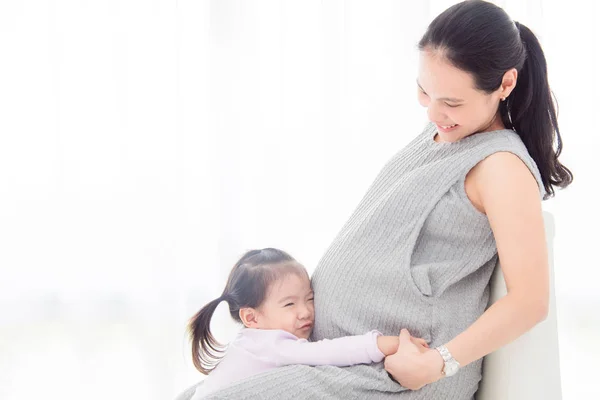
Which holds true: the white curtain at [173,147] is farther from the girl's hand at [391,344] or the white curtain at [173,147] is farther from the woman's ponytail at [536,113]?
the girl's hand at [391,344]

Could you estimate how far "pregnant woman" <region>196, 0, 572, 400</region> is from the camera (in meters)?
1.33

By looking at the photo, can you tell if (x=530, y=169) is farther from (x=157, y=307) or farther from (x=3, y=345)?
(x=3, y=345)

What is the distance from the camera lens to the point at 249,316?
1.55 m

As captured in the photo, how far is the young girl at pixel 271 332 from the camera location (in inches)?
55.1

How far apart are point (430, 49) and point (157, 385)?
6.31 ft

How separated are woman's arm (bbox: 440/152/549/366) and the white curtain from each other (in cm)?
144

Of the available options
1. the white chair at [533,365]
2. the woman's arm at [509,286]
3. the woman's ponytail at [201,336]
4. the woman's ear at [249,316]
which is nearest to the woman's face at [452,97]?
the woman's arm at [509,286]

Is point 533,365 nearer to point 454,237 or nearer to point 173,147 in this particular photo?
point 454,237

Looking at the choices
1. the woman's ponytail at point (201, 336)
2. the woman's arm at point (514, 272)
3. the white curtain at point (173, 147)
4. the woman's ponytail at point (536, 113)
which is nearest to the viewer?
the woman's arm at point (514, 272)

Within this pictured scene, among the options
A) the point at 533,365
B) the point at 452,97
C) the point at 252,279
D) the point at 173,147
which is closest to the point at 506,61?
the point at 452,97

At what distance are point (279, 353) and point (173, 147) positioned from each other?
1.54 metres

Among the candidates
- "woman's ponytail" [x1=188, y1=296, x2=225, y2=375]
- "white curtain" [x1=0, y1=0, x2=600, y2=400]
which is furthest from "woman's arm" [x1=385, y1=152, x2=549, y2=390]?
"white curtain" [x1=0, y1=0, x2=600, y2=400]

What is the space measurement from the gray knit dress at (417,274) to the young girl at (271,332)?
A: 31 mm

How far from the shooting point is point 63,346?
2.90m
